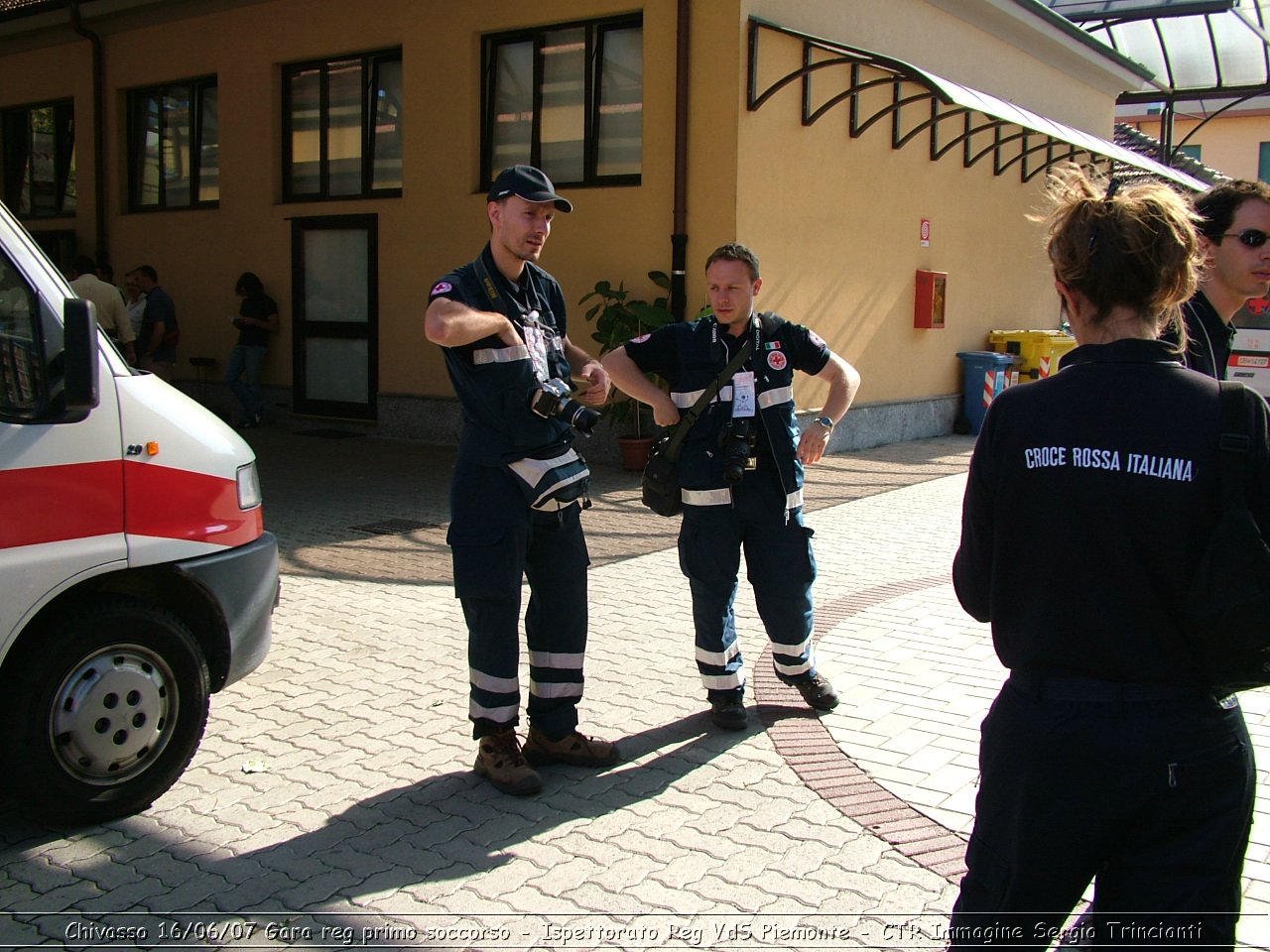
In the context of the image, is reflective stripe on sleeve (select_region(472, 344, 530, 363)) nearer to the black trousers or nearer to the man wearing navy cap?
the man wearing navy cap

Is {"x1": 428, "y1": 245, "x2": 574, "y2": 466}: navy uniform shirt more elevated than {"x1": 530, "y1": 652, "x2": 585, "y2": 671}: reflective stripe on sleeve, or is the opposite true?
{"x1": 428, "y1": 245, "x2": 574, "y2": 466}: navy uniform shirt

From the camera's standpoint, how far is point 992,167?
51.9 feet

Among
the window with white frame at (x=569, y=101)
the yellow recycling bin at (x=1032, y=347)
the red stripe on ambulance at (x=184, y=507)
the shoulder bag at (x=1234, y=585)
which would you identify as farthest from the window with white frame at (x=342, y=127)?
the shoulder bag at (x=1234, y=585)

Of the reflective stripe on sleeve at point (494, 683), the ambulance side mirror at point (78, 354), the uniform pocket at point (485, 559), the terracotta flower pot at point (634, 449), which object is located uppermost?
the ambulance side mirror at point (78, 354)

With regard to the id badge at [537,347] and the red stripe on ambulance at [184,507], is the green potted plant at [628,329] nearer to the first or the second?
the id badge at [537,347]

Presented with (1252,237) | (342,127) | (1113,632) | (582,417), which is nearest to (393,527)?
(582,417)

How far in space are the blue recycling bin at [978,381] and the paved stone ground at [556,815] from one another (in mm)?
8766

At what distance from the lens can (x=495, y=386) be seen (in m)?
3.97

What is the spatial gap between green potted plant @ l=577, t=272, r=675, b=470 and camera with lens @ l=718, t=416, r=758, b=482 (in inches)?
233

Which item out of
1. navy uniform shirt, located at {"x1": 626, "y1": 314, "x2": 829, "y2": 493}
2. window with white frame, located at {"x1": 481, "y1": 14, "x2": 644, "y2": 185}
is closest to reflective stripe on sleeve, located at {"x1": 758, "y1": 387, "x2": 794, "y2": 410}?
navy uniform shirt, located at {"x1": 626, "y1": 314, "x2": 829, "y2": 493}

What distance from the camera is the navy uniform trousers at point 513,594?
3.98m

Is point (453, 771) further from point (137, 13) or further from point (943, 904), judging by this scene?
point (137, 13)

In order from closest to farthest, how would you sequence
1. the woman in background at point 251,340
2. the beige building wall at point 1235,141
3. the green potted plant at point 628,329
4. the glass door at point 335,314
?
the green potted plant at point 628,329 → the glass door at point 335,314 → the woman in background at point 251,340 → the beige building wall at point 1235,141

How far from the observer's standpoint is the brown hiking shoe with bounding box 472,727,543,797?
4031mm
